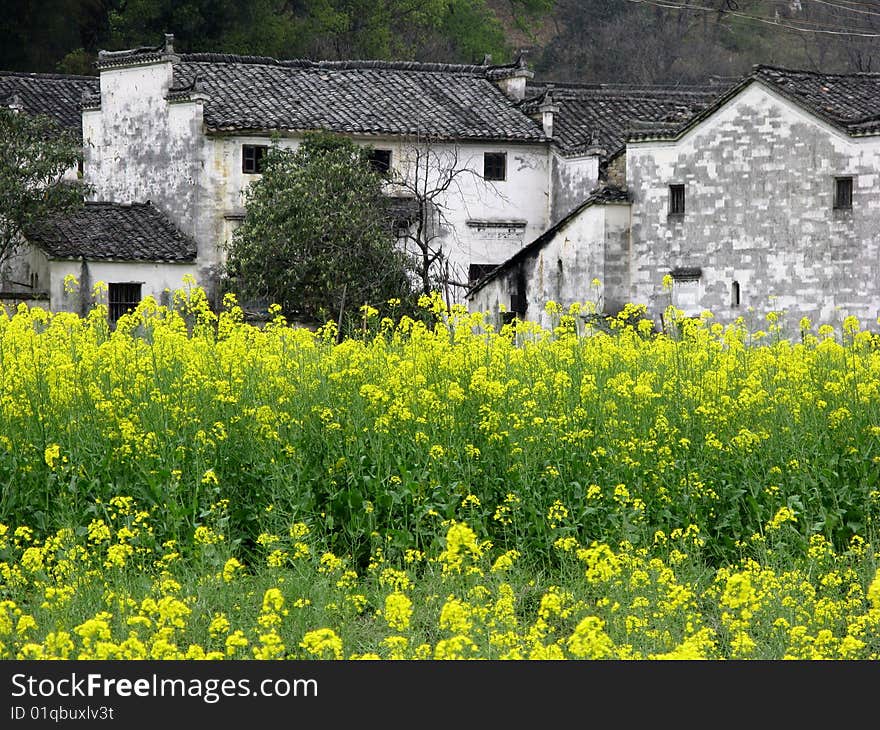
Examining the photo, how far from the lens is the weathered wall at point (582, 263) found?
27438 mm

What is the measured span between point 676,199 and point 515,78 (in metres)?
11.6

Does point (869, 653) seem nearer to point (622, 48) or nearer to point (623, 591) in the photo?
point (623, 591)

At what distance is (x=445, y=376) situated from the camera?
35.3 feet

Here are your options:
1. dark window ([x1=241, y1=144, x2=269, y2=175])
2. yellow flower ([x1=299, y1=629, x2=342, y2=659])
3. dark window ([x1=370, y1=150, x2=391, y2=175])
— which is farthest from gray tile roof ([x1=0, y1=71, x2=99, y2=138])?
yellow flower ([x1=299, y1=629, x2=342, y2=659])

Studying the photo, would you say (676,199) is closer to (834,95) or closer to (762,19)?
(834,95)

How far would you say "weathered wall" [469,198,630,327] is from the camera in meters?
27.4

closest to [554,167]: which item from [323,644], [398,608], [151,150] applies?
[151,150]

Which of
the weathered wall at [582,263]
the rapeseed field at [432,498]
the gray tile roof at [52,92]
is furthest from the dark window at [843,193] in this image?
the gray tile roof at [52,92]

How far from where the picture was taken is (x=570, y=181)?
35625 mm

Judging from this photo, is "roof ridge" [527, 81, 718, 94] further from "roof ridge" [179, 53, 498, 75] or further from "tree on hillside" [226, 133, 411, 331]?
"tree on hillside" [226, 133, 411, 331]

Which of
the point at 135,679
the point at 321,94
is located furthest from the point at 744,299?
the point at 135,679

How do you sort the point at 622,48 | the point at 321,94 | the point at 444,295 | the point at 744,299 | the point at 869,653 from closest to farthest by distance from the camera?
the point at 869,653 < the point at 744,299 < the point at 444,295 < the point at 321,94 < the point at 622,48

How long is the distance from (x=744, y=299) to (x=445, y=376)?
16.2 metres

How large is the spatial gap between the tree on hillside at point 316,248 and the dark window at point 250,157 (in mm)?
3555
